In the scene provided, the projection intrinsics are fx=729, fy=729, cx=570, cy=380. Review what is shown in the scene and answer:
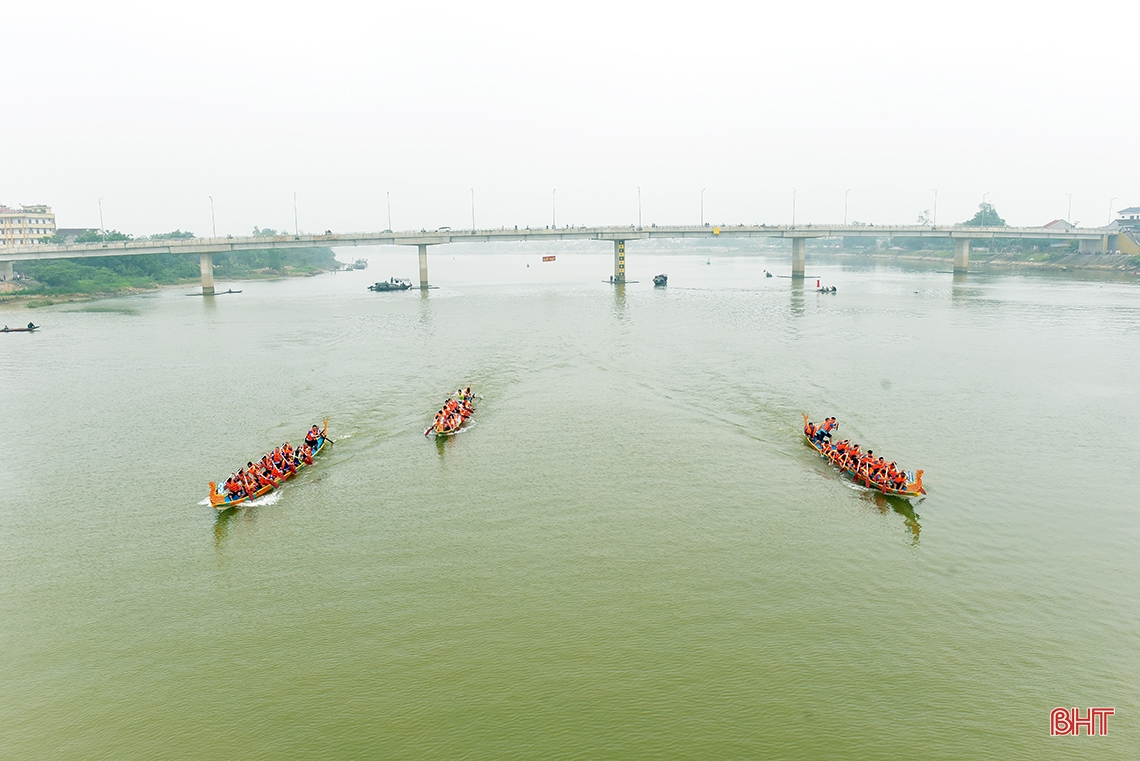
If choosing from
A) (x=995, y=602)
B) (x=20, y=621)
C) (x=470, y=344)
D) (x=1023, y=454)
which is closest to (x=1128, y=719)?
(x=995, y=602)

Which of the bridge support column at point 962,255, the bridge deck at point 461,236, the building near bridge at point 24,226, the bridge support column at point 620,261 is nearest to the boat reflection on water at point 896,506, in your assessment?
the bridge deck at point 461,236

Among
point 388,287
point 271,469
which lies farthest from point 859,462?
point 388,287

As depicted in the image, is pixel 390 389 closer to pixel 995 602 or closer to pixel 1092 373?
pixel 995 602

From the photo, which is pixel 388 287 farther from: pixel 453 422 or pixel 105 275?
pixel 453 422

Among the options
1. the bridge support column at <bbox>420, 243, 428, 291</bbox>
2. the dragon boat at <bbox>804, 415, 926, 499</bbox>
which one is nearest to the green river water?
the dragon boat at <bbox>804, 415, 926, 499</bbox>

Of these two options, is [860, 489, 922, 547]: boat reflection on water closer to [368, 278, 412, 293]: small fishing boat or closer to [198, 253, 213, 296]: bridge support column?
[368, 278, 412, 293]: small fishing boat

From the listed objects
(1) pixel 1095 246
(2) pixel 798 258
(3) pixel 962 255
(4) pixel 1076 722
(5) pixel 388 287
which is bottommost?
(4) pixel 1076 722
